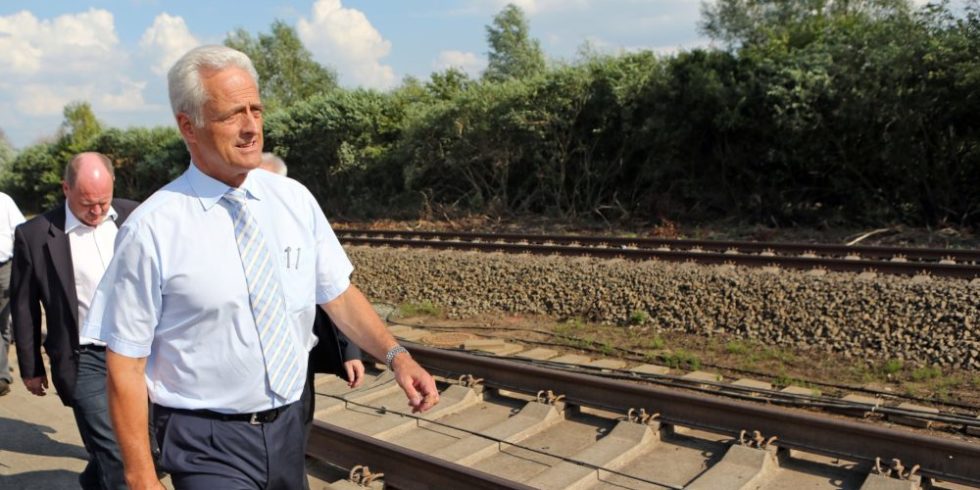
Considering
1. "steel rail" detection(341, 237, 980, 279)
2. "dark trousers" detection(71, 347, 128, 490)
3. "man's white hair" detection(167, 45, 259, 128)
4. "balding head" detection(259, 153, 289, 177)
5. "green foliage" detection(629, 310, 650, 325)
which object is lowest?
"green foliage" detection(629, 310, 650, 325)

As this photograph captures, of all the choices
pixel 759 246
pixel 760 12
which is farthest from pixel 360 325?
pixel 760 12

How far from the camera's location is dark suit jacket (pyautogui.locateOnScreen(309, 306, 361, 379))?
120 inches

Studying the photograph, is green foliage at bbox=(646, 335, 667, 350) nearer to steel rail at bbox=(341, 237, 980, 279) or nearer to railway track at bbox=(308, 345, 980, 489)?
steel rail at bbox=(341, 237, 980, 279)

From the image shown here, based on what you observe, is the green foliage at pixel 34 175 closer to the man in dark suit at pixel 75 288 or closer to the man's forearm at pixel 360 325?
the man in dark suit at pixel 75 288

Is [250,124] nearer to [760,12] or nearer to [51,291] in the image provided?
[51,291]

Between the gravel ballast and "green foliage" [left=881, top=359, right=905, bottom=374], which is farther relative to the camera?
the gravel ballast

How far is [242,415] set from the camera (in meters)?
2.56

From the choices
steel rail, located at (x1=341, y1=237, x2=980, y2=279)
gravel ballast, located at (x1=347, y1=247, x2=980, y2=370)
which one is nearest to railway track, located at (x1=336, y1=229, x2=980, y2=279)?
steel rail, located at (x1=341, y1=237, x2=980, y2=279)

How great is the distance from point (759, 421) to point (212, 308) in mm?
3629

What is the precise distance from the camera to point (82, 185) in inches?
164

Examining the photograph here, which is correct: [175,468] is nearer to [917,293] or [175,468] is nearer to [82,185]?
[82,185]

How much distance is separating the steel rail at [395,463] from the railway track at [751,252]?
7586 millimetres

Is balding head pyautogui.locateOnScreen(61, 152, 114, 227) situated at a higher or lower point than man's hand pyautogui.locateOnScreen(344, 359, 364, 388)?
higher

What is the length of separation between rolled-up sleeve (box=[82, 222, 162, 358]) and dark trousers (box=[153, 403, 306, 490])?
11.1 inches
